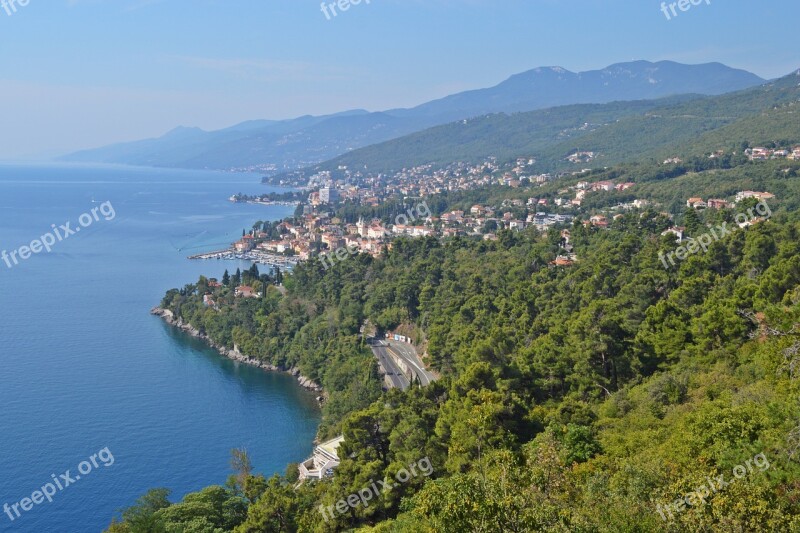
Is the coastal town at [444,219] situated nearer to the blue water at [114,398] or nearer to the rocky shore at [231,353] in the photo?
the rocky shore at [231,353]

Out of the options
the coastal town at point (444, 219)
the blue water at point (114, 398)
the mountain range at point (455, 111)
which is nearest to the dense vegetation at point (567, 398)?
the blue water at point (114, 398)

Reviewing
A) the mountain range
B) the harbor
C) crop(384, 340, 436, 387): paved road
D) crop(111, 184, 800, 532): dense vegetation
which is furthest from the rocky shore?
the mountain range

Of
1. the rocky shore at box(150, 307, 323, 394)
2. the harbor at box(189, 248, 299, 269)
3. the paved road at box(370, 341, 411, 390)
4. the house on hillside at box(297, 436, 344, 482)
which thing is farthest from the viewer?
the harbor at box(189, 248, 299, 269)

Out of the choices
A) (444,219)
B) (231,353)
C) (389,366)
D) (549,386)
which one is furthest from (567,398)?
(444,219)

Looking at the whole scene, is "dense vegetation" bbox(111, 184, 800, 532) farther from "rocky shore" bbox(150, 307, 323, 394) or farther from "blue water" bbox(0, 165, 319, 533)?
"blue water" bbox(0, 165, 319, 533)

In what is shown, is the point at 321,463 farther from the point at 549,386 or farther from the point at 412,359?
the point at 412,359
